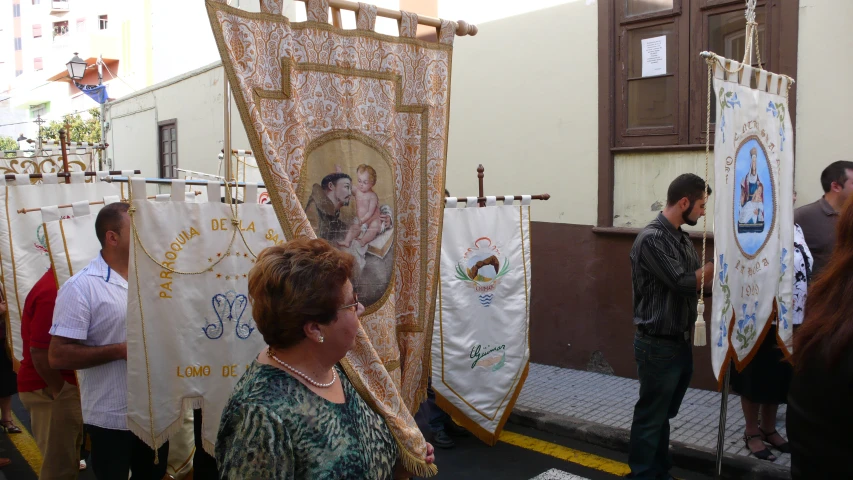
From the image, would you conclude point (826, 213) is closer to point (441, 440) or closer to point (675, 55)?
point (675, 55)

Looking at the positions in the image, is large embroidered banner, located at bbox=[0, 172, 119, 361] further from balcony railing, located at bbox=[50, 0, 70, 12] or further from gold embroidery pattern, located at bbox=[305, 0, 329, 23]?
balcony railing, located at bbox=[50, 0, 70, 12]

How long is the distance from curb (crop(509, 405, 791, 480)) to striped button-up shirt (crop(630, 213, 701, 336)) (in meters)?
1.12

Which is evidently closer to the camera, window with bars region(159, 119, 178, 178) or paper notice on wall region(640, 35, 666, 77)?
paper notice on wall region(640, 35, 666, 77)

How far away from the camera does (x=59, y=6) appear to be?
43.4 m

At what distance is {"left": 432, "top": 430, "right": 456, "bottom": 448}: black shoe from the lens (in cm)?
539

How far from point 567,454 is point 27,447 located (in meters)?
4.38

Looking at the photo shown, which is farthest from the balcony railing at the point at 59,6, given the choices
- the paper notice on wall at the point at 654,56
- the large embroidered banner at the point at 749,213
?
the large embroidered banner at the point at 749,213

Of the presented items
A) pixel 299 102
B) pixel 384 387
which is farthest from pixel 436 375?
pixel 299 102

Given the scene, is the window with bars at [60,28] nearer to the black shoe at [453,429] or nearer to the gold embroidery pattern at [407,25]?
the black shoe at [453,429]

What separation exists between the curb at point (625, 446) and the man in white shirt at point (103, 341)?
348 centimetres

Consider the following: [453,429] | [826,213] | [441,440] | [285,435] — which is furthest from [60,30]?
[285,435]

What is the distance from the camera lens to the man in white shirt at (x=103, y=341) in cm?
315

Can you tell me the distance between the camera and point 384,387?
7.68 ft

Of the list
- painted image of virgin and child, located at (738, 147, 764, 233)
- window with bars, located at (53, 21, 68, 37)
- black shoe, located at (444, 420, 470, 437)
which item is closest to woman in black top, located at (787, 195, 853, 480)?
painted image of virgin and child, located at (738, 147, 764, 233)
